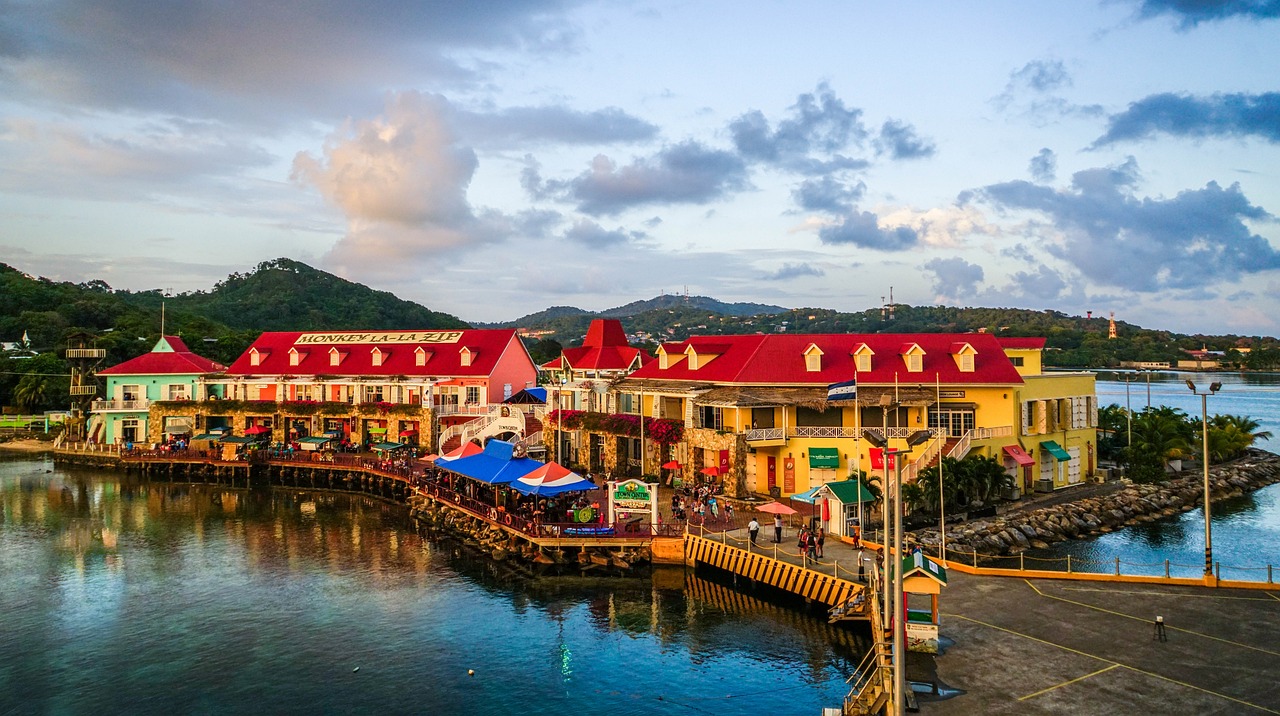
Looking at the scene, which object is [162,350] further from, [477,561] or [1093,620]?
[1093,620]

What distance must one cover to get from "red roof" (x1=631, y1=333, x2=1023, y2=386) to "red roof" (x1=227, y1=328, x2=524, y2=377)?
2500 cm

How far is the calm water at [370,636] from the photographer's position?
22688 mm

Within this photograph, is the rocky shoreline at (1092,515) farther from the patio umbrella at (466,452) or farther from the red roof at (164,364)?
the red roof at (164,364)

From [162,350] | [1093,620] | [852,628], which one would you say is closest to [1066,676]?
[1093,620]

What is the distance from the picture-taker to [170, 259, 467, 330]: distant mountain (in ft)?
463

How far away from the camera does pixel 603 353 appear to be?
6175 centimetres

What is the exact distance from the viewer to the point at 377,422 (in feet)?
222

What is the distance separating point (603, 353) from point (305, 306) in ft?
350

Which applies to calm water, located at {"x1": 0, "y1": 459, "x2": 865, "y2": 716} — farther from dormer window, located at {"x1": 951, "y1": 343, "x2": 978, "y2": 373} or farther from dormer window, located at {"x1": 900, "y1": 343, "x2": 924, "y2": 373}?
dormer window, located at {"x1": 951, "y1": 343, "x2": 978, "y2": 373}

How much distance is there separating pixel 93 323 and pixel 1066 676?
127060 millimetres

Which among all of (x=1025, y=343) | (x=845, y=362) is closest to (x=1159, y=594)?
(x=845, y=362)

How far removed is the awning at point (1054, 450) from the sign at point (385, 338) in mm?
47833

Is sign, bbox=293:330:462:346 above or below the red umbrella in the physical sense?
above

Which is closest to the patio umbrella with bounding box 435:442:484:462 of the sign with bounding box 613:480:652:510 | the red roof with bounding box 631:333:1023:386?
the sign with bounding box 613:480:652:510
